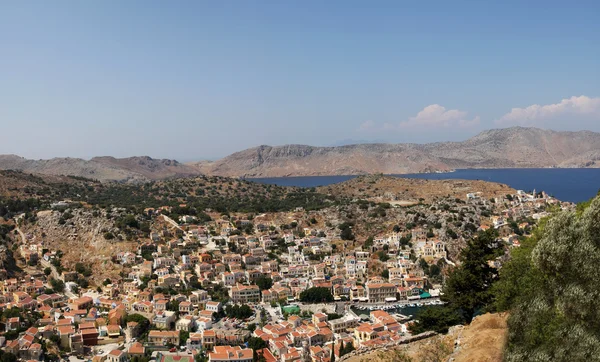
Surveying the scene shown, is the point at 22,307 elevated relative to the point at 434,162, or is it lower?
lower

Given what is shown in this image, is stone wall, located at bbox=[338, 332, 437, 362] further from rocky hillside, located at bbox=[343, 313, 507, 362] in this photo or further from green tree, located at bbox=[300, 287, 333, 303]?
green tree, located at bbox=[300, 287, 333, 303]

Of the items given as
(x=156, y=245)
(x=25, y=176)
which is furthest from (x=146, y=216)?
(x=25, y=176)

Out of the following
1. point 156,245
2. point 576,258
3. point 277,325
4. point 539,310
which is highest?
point 576,258

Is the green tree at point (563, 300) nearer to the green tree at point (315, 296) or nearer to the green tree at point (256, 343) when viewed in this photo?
the green tree at point (256, 343)

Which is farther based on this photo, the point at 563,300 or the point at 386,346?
the point at 386,346


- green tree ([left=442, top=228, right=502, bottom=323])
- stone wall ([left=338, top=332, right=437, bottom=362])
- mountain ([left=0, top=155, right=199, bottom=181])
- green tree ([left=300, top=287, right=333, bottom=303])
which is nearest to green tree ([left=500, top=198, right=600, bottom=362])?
stone wall ([left=338, top=332, right=437, bottom=362])

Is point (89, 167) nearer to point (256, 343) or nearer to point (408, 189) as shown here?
point (408, 189)

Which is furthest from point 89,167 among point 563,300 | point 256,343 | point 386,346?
point 563,300

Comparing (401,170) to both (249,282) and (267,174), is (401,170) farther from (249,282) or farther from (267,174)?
(249,282)
